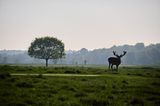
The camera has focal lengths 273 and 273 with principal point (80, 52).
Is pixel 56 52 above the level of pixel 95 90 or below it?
above

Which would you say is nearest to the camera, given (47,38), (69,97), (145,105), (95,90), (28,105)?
(28,105)

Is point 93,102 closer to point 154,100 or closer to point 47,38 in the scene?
point 154,100

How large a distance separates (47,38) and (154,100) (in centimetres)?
10132

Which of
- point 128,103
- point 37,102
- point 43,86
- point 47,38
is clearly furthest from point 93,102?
point 47,38

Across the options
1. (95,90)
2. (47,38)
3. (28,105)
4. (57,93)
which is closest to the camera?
(28,105)

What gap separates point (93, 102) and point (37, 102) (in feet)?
9.83

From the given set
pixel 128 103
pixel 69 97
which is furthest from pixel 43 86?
pixel 128 103

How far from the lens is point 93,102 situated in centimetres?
1473

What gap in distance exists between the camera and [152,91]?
20047mm

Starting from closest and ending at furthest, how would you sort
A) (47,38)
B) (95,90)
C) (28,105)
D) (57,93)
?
(28,105) < (57,93) < (95,90) < (47,38)

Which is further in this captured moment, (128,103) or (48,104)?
(128,103)

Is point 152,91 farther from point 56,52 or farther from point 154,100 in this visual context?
point 56,52

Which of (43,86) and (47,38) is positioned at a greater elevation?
(47,38)

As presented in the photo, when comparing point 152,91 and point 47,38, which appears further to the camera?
point 47,38
